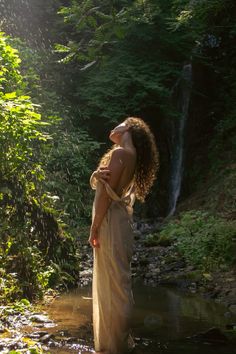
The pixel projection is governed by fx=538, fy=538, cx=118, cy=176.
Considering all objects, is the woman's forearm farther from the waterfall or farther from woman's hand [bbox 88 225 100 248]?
the waterfall

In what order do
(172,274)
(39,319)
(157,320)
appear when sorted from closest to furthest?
(39,319), (157,320), (172,274)

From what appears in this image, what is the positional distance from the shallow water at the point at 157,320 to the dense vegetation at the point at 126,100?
1.37 m

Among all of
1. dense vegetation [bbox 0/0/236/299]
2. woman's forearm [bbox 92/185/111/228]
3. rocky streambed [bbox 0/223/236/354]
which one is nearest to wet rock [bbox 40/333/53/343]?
rocky streambed [bbox 0/223/236/354]

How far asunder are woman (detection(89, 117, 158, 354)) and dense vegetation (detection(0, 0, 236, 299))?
3930 mm

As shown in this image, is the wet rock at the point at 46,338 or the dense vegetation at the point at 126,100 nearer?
the wet rock at the point at 46,338

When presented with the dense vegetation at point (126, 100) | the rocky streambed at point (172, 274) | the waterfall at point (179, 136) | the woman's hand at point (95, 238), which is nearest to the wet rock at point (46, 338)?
the woman's hand at point (95, 238)

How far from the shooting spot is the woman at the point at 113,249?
477cm

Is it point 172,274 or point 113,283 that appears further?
point 172,274

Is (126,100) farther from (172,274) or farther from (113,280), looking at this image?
(113,280)

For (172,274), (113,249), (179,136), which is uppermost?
(179,136)

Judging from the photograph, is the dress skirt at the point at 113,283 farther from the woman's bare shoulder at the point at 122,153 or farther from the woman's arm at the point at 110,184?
the woman's bare shoulder at the point at 122,153

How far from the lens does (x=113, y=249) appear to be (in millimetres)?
4781

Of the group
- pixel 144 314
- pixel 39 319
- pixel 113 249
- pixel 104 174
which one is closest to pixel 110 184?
pixel 104 174

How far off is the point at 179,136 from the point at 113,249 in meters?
17.1
